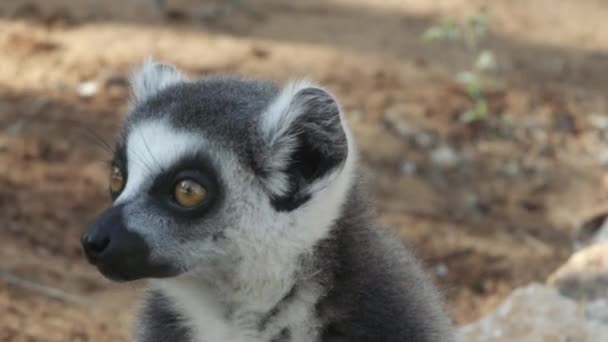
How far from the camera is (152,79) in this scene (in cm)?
455

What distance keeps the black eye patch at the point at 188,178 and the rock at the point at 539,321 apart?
1816 mm

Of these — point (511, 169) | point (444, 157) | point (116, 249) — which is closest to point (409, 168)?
point (444, 157)

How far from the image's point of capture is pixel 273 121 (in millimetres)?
4016

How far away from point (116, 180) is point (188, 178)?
0.36m

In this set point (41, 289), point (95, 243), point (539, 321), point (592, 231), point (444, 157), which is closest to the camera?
point (95, 243)

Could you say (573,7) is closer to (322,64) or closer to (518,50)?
(518,50)

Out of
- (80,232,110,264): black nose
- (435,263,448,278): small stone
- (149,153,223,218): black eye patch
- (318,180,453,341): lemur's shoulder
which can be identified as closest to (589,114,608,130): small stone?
(435,263,448,278): small stone

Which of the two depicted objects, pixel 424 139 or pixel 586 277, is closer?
pixel 586 277

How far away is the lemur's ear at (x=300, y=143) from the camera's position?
394cm

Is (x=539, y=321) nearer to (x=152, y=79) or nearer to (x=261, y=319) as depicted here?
(x=261, y=319)

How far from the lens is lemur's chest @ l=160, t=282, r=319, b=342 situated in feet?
13.1

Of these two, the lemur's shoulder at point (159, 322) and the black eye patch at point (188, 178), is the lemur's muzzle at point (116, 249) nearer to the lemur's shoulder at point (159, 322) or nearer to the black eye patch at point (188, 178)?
the black eye patch at point (188, 178)

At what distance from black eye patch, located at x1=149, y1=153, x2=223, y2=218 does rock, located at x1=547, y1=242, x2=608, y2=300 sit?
2355 millimetres

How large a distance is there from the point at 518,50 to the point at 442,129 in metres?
1.68
